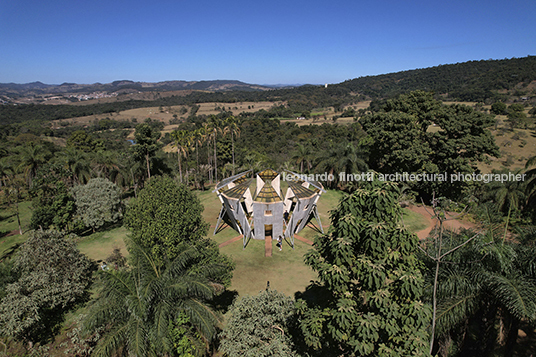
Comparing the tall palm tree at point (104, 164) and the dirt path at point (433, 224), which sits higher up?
the tall palm tree at point (104, 164)

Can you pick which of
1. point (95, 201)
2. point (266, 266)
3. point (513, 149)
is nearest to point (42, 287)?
point (95, 201)

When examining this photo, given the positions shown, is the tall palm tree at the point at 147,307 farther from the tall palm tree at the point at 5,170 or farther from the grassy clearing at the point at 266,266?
the tall palm tree at the point at 5,170

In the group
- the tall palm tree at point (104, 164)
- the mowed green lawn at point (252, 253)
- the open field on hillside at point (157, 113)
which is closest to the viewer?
the mowed green lawn at point (252, 253)

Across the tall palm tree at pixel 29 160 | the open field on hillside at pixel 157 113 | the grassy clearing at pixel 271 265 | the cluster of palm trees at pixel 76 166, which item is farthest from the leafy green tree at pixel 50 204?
the open field on hillside at pixel 157 113

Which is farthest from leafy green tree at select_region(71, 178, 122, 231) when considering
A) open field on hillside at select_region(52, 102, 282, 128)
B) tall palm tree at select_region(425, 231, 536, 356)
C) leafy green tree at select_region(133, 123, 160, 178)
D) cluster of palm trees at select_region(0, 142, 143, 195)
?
open field on hillside at select_region(52, 102, 282, 128)

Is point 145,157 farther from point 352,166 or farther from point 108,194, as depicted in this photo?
point 352,166

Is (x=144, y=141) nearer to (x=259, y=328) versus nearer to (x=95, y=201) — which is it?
(x=95, y=201)
